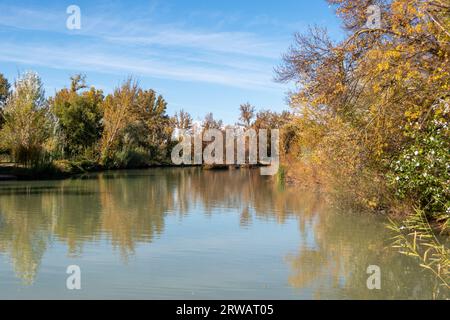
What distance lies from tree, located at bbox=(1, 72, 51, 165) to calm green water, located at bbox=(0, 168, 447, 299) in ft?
29.6

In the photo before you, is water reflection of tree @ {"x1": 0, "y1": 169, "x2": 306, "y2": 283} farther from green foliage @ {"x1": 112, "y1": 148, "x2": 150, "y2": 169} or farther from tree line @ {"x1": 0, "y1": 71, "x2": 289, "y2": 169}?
green foliage @ {"x1": 112, "y1": 148, "x2": 150, "y2": 169}

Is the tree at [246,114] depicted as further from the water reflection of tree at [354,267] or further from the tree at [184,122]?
the water reflection of tree at [354,267]

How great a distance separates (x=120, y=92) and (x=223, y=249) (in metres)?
32.8

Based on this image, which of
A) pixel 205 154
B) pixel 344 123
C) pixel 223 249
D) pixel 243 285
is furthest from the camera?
pixel 205 154

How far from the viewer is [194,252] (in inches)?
331

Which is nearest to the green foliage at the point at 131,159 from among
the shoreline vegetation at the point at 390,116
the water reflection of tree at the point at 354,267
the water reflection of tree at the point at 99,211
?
the water reflection of tree at the point at 99,211

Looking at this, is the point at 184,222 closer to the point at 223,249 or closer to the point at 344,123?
the point at 223,249

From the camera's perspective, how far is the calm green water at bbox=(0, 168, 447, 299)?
6242 millimetres

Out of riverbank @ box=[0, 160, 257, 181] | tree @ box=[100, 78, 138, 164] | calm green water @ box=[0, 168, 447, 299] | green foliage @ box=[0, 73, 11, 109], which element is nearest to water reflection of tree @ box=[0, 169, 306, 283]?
calm green water @ box=[0, 168, 447, 299]

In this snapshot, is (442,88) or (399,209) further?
(399,209)

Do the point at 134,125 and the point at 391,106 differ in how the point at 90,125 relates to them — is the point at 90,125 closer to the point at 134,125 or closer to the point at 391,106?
the point at 134,125

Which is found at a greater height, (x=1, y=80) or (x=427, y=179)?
(x=1, y=80)

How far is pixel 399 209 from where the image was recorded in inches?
443
